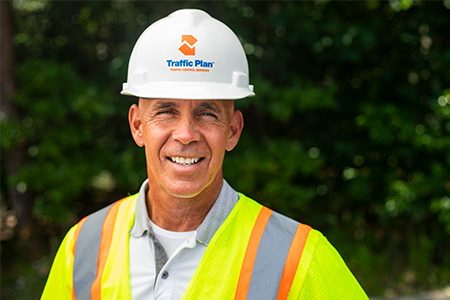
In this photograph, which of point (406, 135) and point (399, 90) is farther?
point (399, 90)

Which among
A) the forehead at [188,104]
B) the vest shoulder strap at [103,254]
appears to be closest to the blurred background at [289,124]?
the vest shoulder strap at [103,254]

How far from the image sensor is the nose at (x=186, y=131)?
1.53m

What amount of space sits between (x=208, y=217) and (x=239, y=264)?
23cm

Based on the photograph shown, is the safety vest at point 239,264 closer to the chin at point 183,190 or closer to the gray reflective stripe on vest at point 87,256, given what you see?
the gray reflective stripe on vest at point 87,256

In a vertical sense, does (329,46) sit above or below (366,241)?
above

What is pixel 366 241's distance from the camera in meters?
5.05

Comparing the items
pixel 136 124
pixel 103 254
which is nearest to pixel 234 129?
pixel 136 124

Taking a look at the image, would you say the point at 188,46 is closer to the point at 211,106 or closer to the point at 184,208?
the point at 211,106

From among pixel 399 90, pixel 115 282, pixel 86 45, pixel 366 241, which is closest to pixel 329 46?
pixel 399 90

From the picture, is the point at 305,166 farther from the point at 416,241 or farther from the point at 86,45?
the point at 86,45

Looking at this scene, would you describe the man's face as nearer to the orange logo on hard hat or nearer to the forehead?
the forehead

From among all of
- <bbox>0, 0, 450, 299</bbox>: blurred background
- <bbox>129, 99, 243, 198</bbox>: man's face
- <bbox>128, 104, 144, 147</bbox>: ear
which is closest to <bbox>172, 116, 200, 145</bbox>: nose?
<bbox>129, 99, 243, 198</bbox>: man's face

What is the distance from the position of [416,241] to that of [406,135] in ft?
4.87

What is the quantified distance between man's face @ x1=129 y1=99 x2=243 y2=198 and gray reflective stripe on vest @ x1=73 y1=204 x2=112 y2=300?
1.40ft
